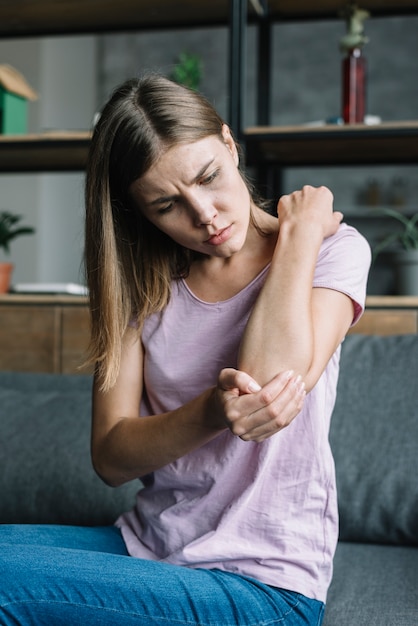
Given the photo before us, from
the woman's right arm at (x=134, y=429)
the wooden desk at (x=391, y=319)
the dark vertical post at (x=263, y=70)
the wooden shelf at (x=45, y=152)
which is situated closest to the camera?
the woman's right arm at (x=134, y=429)

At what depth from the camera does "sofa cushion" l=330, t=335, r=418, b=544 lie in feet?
4.97

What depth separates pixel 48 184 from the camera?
5.73 metres

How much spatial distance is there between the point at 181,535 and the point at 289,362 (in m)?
0.33

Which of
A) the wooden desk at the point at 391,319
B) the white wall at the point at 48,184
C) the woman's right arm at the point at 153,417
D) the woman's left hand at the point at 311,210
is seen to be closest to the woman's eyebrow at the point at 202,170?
the woman's left hand at the point at 311,210

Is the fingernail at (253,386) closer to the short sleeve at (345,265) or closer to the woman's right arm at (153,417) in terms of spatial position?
the woman's right arm at (153,417)

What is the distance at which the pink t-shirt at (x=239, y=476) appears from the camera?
1104 millimetres

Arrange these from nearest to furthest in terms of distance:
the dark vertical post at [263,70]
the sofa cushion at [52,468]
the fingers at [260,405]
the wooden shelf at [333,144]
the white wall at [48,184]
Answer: the fingers at [260,405]
the sofa cushion at [52,468]
the wooden shelf at [333,144]
the dark vertical post at [263,70]
the white wall at [48,184]

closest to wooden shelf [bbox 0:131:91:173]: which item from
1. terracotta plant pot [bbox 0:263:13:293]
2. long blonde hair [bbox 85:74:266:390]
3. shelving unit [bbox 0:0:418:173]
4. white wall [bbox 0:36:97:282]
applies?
shelving unit [bbox 0:0:418:173]

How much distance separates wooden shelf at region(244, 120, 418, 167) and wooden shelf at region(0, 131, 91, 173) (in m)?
0.49

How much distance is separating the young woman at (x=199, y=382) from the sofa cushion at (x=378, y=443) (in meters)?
0.40

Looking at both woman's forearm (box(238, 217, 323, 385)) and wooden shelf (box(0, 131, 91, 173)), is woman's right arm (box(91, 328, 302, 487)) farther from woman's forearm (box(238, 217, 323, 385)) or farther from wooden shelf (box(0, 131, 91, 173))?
wooden shelf (box(0, 131, 91, 173))

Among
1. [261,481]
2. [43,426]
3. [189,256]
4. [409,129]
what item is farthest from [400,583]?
[409,129]

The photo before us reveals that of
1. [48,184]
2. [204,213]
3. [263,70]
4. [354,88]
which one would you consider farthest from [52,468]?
[48,184]

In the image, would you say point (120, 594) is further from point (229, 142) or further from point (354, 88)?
point (354, 88)
